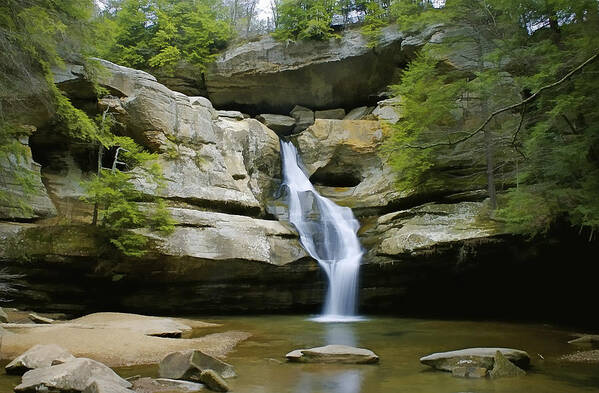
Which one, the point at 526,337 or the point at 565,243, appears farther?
→ the point at 565,243

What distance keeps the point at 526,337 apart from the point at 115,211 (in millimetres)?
11352

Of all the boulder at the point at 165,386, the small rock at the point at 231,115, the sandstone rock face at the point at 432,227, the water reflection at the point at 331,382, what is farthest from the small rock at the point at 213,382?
the small rock at the point at 231,115

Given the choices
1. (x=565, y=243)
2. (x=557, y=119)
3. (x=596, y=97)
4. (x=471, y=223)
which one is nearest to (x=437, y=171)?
(x=471, y=223)

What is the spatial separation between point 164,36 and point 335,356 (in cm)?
2093

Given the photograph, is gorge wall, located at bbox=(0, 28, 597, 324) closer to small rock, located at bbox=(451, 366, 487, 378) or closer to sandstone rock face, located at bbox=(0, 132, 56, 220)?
sandstone rock face, located at bbox=(0, 132, 56, 220)

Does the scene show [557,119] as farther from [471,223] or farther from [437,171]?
[437,171]

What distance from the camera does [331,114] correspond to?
26109 millimetres

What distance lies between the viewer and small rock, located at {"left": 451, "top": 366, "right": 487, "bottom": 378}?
645 cm

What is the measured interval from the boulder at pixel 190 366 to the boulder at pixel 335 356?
1390 millimetres

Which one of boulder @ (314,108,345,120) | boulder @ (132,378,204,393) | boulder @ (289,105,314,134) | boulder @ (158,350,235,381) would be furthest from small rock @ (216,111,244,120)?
boulder @ (132,378,204,393)

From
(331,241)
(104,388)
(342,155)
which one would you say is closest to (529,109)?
(331,241)

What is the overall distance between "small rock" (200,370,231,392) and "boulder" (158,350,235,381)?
160mm

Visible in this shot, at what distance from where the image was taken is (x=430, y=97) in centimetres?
1410

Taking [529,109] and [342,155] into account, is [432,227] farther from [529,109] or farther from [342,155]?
[342,155]
